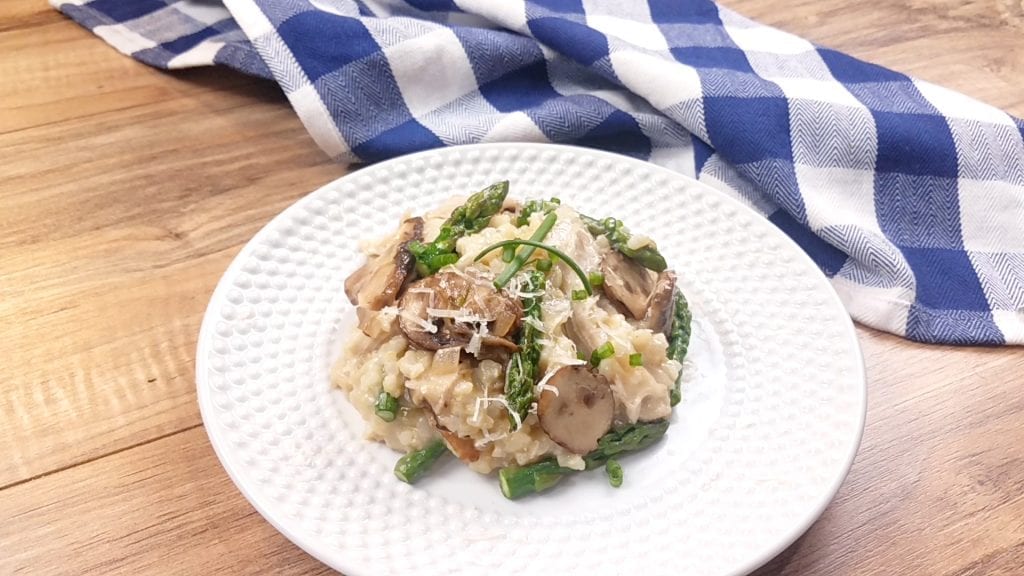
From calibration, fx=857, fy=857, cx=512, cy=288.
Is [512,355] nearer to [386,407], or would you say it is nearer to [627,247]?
[386,407]

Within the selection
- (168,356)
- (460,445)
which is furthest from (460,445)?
(168,356)

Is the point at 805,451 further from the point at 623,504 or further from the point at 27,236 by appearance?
the point at 27,236

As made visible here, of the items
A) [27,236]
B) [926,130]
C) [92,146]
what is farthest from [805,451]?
[92,146]

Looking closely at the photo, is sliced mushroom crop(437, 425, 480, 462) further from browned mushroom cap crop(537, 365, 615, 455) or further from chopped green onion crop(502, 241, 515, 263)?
chopped green onion crop(502, 241, 515, 263)

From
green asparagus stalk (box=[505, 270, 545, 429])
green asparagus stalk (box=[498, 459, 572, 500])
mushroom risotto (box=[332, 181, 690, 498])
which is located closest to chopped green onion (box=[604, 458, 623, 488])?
mushroom risotto (box=[332, 181, 690, 498])

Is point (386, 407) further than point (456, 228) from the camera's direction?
No
